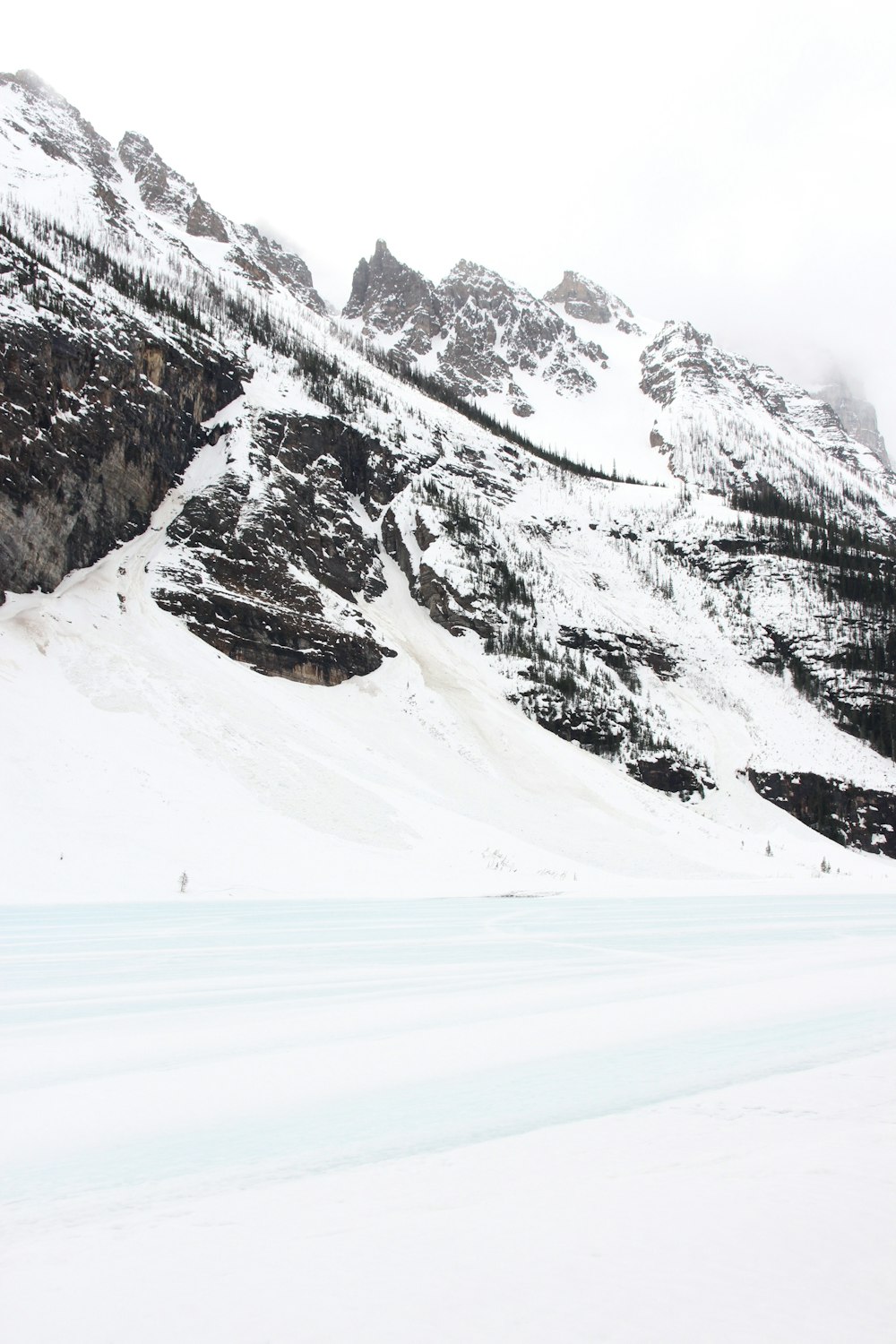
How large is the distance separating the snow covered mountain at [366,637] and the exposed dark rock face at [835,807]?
165 mm

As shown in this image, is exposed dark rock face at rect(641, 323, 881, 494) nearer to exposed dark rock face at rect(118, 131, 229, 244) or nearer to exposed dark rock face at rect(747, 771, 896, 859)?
exposed dark rock face at rect(747, 771, 896, 859)

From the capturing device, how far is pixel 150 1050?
452cm

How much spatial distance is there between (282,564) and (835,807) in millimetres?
32557

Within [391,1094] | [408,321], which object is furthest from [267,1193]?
[408,321]

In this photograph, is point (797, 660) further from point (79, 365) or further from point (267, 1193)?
point (267, 1193)

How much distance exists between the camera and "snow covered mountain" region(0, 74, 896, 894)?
21297 millimetres

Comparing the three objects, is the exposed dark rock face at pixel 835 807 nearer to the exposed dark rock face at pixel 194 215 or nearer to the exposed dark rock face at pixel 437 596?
the exposed dark rock face at pixel 437 596

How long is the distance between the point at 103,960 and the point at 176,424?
36582 mm

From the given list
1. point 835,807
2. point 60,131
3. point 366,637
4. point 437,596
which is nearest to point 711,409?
point 437,596

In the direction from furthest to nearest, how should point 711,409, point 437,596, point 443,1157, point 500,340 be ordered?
point 500,340 → point 711,409 → point 437,596 → point 443,1157

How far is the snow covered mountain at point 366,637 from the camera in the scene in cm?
2130

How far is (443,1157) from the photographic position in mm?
3045

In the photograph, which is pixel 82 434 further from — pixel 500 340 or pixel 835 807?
pixel 500 340

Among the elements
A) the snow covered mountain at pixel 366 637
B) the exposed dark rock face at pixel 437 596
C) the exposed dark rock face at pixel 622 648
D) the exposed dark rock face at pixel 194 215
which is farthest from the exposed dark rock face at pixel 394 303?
the exposed dark rock face at pixel 622 648
